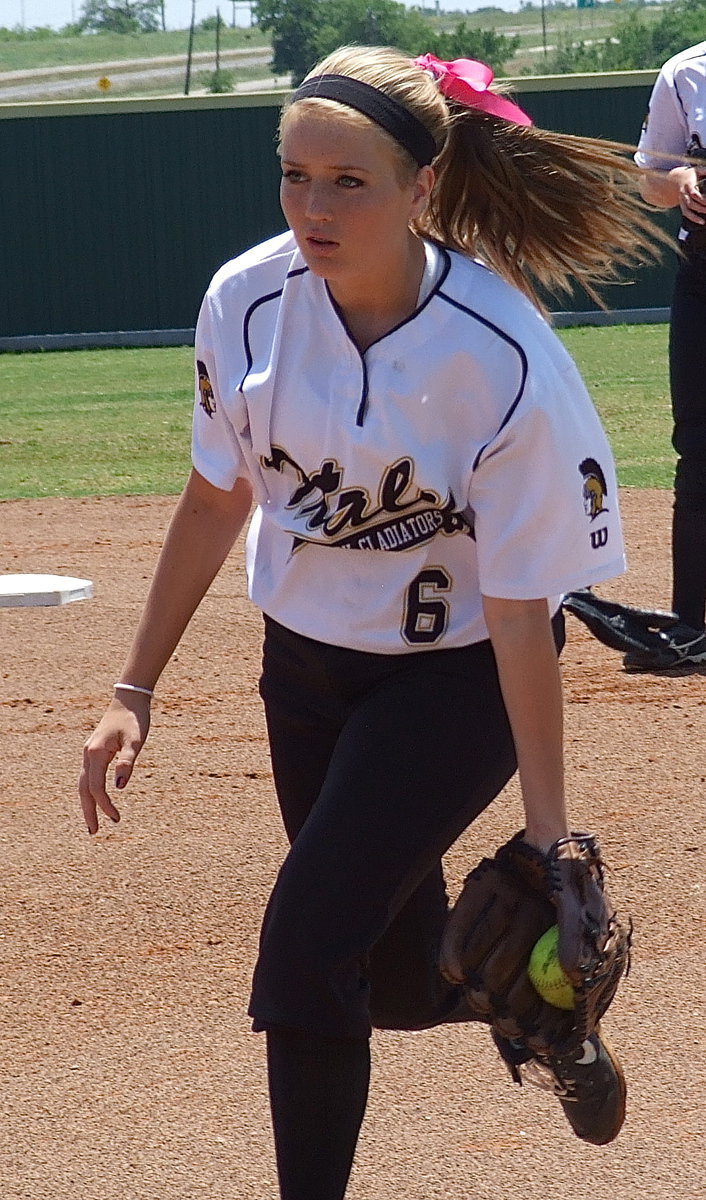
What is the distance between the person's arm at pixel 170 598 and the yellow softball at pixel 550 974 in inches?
27.3

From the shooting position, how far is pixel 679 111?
5270 mm

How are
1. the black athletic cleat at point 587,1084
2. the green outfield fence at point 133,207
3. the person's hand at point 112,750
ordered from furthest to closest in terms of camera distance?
the green outfield fence at point 133,207 → the person's hand at point 112,750 → the black athletic cleat at point 587,1084

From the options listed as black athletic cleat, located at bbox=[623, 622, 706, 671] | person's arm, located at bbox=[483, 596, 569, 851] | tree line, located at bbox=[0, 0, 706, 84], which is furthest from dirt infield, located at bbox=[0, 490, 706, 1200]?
tree line, located at bbox=[0, 0, 706, 84]

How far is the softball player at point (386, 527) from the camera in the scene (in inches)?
88.0

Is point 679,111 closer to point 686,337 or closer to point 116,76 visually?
point 686,337

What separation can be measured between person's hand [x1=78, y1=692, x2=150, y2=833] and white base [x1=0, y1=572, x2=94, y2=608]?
417 centimetres

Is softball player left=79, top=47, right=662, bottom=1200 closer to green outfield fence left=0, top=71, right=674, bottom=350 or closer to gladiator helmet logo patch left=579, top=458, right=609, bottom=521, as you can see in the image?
gladiator helmet logo patch left=579, top=458, right=609, bottom=521

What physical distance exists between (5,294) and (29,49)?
58.3 meters

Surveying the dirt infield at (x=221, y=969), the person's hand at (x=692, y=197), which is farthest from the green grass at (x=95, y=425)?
the person's hand at (x=692, y=197)

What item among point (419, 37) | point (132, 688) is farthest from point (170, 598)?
point (419, 37)

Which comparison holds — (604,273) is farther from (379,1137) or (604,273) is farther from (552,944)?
(379,1137)

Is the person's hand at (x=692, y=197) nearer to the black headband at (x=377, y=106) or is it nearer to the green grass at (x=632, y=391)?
the black headband at (x=377, y=106)

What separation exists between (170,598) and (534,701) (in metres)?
0.65

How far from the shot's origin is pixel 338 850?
2242 mm
